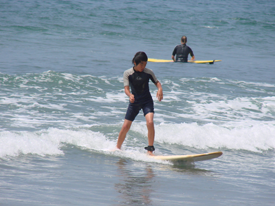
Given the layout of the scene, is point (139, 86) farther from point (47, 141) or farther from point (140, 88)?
point (47, 141)

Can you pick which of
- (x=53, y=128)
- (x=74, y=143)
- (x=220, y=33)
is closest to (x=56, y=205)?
(x=74, y=143)

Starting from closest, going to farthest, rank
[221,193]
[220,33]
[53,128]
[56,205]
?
[56,205], [221,193], [53,128], [220,33]

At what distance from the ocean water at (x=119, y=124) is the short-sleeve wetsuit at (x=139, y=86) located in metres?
0.81

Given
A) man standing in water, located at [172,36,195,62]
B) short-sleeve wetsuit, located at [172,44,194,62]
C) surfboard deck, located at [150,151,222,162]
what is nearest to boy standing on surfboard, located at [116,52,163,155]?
surfboard deck, located at [150,151,222,162]

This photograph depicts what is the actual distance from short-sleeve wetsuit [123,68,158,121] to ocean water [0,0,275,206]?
805mm

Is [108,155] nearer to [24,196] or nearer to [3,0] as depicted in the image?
[24,196]

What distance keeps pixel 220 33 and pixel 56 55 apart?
18.3 m

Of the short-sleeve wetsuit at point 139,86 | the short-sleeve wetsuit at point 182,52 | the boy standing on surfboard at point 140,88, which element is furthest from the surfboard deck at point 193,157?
the short-sleeve wetsuit at point 182,52

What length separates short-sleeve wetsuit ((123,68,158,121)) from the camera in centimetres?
554

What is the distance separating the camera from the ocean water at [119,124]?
4.24 metres

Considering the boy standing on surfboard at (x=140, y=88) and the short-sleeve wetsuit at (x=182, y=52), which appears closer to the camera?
the boy standing on surfboard at (x=140, y=88)

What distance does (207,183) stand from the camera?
183 inches

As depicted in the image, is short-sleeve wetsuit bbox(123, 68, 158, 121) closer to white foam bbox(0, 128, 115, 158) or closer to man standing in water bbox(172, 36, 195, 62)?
white foam bbox(0, 128, 115, 158)

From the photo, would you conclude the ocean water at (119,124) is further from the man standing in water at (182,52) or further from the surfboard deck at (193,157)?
the man standing in water at (182,52)
